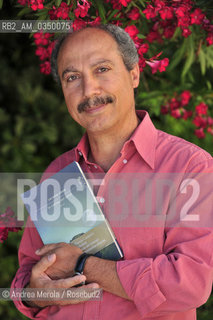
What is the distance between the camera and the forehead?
5.67 ft

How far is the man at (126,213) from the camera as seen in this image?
1.44 metres

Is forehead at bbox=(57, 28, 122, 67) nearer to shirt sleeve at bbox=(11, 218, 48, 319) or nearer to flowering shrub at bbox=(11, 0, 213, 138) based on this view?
flowering shrub at bbox=(11, 0, 213, 138)

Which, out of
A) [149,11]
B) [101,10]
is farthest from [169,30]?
[101,10]

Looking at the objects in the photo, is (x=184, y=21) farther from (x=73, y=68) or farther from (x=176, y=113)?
(x=176, y=113)

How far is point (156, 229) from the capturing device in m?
1.54

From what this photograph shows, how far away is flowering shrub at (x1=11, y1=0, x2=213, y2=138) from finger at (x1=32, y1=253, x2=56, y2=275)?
893 millimetres

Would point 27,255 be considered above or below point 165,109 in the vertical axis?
below

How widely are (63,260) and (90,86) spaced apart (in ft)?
2.22

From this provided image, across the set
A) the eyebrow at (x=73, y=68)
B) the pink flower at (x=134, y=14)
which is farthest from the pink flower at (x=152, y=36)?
the eyebrow at (x=73, y=68)

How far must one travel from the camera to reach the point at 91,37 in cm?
174

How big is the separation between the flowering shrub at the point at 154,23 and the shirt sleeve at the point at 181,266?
2.35ft

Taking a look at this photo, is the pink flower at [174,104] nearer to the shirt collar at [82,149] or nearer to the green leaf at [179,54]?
the green leaf at [179,54]

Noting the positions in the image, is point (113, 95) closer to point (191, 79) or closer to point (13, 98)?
point (191, 79)

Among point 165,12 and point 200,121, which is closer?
point 165,12
